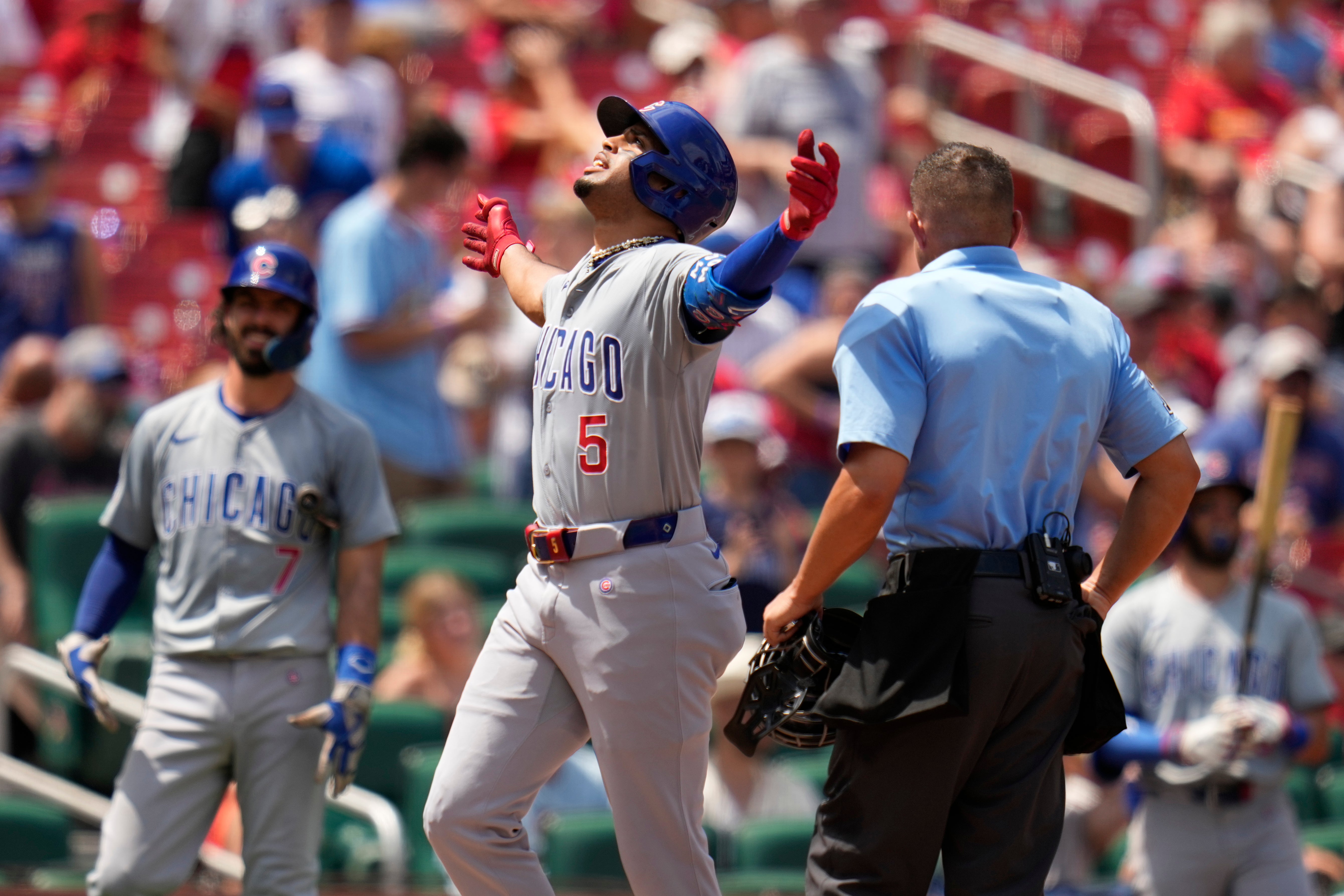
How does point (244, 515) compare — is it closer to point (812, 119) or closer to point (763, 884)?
point (763, 884)

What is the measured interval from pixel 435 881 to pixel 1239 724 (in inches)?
105

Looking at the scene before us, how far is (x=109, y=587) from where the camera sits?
4.66 metres

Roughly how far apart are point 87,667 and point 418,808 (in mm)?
1656

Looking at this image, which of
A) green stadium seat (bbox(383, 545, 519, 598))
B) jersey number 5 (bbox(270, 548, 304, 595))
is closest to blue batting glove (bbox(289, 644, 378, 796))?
jersey number 5 (bbox(270, 548, 304, 595))

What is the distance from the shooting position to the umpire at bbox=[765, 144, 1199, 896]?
11.2 feet

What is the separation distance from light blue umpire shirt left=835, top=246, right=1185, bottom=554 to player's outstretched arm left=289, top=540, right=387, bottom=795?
5.16 feet

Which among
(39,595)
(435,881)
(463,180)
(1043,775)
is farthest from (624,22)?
(1043,775)

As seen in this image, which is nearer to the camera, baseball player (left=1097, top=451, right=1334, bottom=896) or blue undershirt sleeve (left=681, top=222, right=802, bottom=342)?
blue undershirt sleeve (left=681, top=222, right=802, bottom=342)

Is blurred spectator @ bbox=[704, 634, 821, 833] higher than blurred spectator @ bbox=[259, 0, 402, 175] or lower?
lower

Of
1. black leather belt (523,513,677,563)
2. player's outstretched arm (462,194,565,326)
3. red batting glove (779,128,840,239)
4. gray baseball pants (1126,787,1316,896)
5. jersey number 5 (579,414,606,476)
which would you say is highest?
red batting glove (779,128,840,239)

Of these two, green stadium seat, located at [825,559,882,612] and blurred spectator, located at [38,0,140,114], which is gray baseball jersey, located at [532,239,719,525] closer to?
green stadium seat, located at [825,559,882,612]

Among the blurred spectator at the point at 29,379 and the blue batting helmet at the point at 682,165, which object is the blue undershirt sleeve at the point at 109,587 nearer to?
the blue batting helmet at the point at 682,165

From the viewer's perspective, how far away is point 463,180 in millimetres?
10148

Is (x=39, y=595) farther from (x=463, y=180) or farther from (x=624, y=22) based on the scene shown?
(x=624, y=22)
